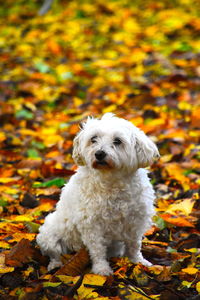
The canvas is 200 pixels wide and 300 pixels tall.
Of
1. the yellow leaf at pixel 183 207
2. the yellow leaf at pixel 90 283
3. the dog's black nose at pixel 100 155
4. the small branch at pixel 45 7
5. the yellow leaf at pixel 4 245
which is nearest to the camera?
the yellow leaf at pixel 90 283

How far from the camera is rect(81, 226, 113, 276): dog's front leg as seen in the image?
440 cm

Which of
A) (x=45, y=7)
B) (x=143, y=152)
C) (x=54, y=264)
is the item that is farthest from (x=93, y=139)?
(x=45, y=7)

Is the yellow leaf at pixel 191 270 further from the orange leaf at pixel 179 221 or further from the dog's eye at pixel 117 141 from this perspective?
the dog's eye at pixel 117 141

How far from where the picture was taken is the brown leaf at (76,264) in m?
4.33

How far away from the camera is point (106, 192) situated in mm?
4430

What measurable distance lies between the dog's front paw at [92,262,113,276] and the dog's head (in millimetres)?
843

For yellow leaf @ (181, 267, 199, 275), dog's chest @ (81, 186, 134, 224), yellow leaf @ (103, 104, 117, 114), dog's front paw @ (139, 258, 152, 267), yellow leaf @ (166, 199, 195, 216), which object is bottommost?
yellow leaf @ (103, 104, 117, 114)

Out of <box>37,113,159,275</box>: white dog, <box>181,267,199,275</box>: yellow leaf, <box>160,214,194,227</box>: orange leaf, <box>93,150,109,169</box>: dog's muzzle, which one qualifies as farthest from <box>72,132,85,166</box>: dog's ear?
<box>160,214,194,227</box>: orange leaf

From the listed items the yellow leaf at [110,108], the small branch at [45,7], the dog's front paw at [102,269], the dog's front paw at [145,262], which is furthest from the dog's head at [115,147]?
the small branch at [45,7]

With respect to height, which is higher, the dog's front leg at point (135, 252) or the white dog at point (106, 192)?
the white dog at point (106, 192)

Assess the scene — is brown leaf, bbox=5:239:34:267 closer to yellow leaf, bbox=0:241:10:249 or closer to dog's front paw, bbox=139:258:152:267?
yellow leaf, bbox=0:241:10:249

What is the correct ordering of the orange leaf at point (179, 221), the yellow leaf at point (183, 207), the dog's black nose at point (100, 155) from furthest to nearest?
1. the yellow leaf at point (183, 207)
2. the orange leaf at point (179, 221)
3. the dog's black nose at point (100, 155)

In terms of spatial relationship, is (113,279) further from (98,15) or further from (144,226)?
(98,15)

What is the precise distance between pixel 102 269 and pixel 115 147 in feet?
3.42
